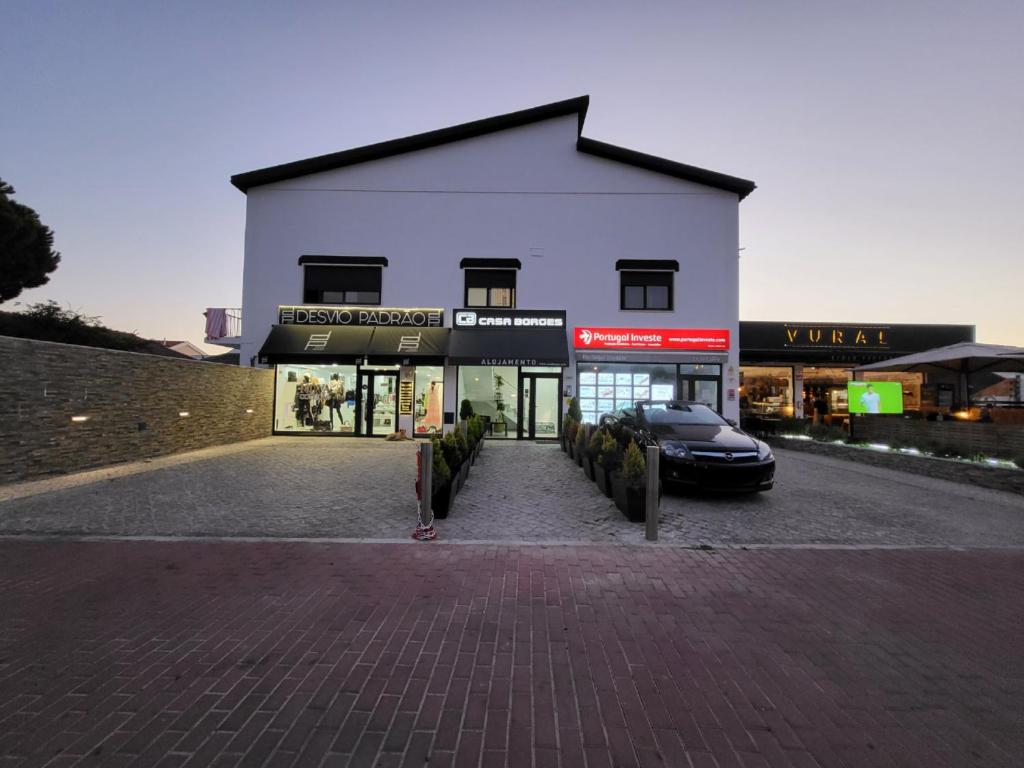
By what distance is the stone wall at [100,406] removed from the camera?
776 cm

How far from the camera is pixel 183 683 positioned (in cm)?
259

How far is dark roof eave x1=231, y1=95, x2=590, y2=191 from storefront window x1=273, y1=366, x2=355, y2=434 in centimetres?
700

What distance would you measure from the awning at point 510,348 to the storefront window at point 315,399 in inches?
171

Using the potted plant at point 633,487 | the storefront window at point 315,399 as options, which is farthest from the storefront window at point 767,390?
the storefront window at point 315,399

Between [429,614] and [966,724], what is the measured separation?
3.29 m

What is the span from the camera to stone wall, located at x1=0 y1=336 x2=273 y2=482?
7762mm

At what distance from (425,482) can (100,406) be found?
8710mm

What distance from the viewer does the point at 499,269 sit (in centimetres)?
1560

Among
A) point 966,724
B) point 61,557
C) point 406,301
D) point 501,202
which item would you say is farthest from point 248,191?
point 966,724

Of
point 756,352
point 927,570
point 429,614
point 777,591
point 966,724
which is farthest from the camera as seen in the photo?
point 756,352

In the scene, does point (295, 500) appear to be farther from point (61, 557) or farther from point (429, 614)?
point (429, 614)

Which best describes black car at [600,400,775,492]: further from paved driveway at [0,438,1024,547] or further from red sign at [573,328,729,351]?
red sign at [573,328,729,351]

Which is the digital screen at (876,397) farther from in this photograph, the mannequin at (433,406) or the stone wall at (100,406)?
the stone wall at (100,406)

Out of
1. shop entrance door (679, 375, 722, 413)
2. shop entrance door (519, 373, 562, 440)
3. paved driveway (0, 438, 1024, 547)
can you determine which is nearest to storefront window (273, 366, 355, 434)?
paved driveway (0, 438, 1024, 547)
